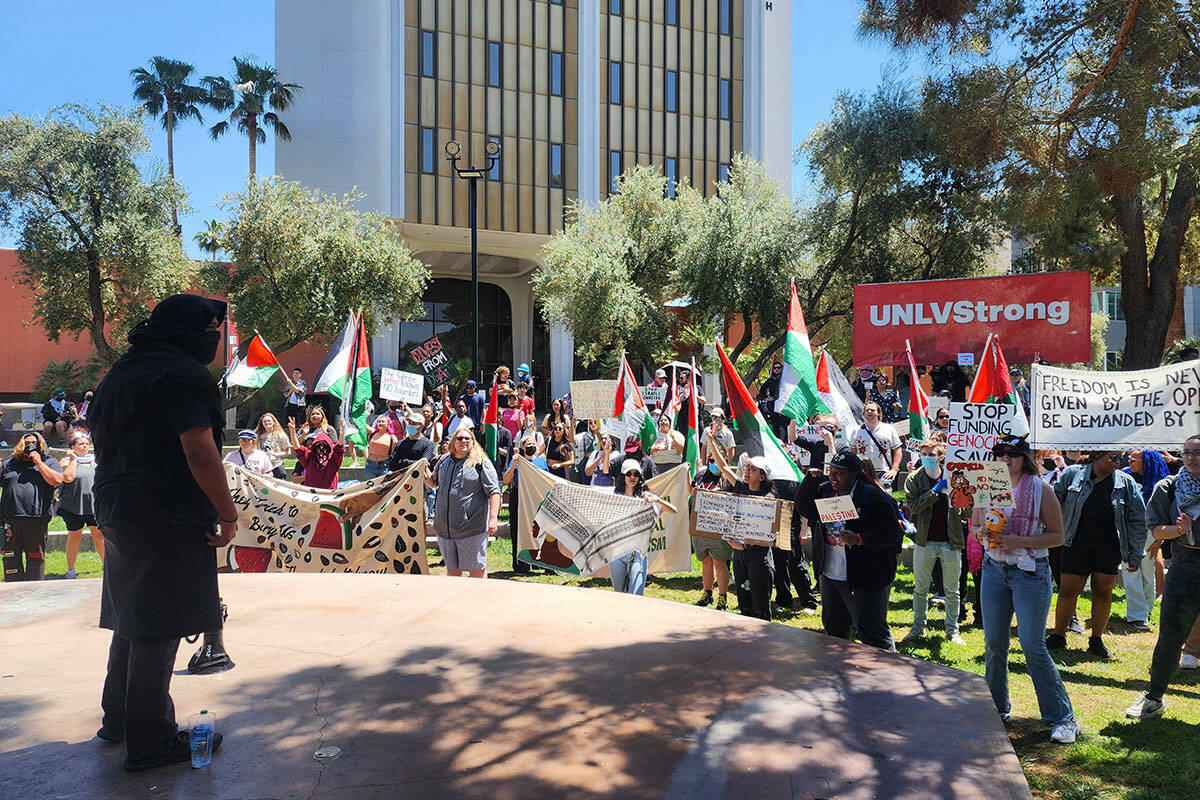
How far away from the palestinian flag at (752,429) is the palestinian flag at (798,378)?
32.5 inches

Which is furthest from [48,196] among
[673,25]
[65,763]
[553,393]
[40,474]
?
[65,763]

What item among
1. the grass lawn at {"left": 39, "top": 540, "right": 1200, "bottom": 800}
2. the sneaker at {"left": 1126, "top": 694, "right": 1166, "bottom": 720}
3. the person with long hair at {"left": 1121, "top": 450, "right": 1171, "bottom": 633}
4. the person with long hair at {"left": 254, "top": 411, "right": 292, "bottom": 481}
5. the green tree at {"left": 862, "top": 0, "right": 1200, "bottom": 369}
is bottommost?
the grass lawn at {"left": 39, "top": 540, "right": 1200, "bottom": 800}

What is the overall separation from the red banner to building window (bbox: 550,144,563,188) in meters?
24.2

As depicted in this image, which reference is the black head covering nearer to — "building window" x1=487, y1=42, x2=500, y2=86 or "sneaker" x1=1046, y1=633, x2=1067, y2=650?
"sneaker" x1=1046, y1=633, x2=1067, y2=650

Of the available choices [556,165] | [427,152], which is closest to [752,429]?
[427,152]

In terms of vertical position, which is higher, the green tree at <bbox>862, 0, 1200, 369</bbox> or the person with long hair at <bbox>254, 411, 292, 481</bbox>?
the green tree at <bbox>862, 0, 1200, 369</bbox>

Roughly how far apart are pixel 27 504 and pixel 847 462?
857 centimetres

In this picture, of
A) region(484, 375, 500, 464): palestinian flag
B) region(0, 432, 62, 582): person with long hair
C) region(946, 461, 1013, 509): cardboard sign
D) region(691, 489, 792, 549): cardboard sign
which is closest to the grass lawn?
region(691, 489, 792, 549): cardboard sign

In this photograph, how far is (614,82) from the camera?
40.3m

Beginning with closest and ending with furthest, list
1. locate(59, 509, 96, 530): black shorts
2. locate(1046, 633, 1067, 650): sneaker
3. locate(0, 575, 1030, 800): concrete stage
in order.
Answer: locate(0, 575, 1030, 800): concrete stage → locate(1046, 633, 1067, 650): sneaker → locate(59, 509, 96, 530): black shorts

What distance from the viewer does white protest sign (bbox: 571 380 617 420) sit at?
12109 millimetres

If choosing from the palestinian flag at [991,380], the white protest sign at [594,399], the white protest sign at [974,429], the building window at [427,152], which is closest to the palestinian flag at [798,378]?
the white protest sign at [974,429]

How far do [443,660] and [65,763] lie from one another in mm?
1968

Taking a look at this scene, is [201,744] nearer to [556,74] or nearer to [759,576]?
[759,576]
